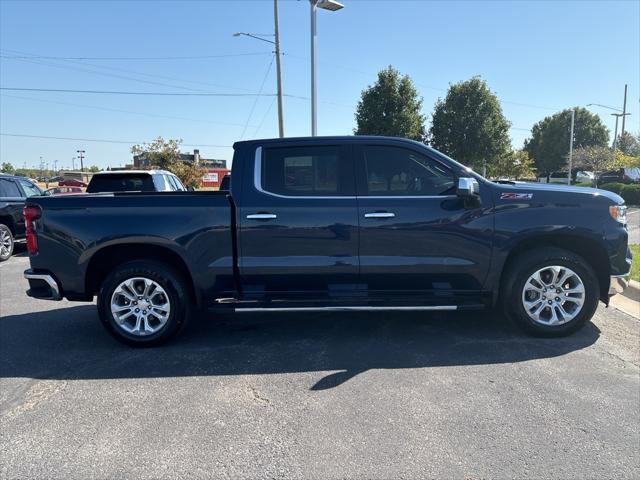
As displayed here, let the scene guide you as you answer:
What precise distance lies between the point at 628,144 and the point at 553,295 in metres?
55.5

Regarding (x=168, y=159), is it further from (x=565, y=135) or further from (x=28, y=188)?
(x=565, y=135)

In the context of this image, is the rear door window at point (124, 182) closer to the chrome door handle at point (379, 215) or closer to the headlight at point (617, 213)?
the chrome door handle at point (379, 215)

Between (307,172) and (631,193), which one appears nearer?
(307,172)

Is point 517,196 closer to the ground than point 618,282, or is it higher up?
higher up

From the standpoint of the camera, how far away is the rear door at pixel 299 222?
4.27 metres

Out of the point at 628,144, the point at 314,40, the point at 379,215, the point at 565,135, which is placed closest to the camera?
the point at 379,215

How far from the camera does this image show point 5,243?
10016mm

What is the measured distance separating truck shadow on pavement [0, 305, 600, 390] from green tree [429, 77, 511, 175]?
27190 millimetres

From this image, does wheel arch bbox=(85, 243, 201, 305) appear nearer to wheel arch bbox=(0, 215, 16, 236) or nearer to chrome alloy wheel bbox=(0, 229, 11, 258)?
chrome alloy wheel bbox=(0, 229, 11, 258)

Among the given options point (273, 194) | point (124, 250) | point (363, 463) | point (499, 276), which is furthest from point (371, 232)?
point (124, 250)

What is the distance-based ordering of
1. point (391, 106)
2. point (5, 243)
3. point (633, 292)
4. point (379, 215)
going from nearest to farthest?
point (379, 215)
point (633, 292)
point (5, 243)
point (391, 106)

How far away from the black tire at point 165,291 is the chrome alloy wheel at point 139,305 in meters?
0.02

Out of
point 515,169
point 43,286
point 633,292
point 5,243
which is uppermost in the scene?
point 515,169

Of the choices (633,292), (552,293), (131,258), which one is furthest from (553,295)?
(131,258)
